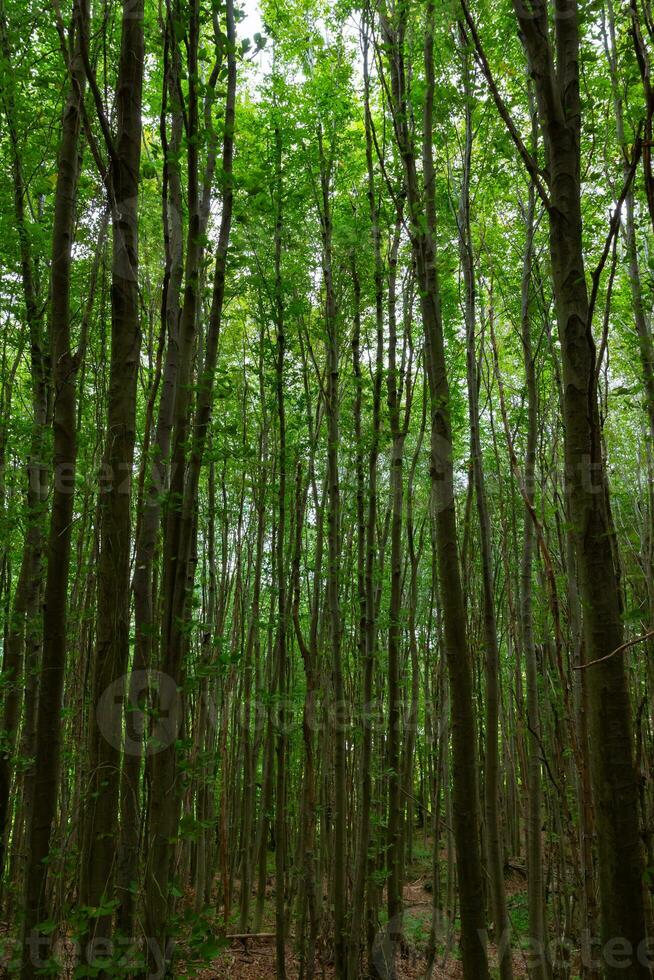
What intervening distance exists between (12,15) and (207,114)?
2.95 metres

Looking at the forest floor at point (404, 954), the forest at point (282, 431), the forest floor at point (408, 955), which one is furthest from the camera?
the forest floor at point (408, 955)

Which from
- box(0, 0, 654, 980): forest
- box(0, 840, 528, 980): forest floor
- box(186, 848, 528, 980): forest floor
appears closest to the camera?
box(0, 0, 654, 980): forest

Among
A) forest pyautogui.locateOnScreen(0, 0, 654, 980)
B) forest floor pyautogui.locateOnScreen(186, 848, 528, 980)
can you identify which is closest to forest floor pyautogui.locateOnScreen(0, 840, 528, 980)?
forest floor pyautogui.locateOnScreen(186, 848, 528, 980)

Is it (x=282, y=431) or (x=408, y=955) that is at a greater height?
(x=282, y=431)

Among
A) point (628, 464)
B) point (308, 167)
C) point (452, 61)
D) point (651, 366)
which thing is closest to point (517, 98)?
point (452, 61)

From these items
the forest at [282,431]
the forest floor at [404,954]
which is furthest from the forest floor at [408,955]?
the forest at [282,431]

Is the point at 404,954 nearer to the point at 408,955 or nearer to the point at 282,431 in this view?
the point at 408,955

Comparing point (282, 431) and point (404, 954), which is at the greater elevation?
point (282, 431)

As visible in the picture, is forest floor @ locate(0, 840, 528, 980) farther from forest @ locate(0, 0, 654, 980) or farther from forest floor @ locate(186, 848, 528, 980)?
forest @ locate(0, 0, 654, 980)

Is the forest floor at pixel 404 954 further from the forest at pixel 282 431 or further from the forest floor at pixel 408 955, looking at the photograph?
the forest at pixel 282 431

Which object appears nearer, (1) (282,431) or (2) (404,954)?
(1) (282,431)

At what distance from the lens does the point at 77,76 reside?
260 cm

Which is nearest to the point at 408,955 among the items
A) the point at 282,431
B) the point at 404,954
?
the point at 404,954

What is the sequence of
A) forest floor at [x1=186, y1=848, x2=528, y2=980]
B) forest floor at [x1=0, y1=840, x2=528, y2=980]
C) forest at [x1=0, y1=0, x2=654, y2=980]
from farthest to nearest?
forest floor at [x1=186, y1=848, x2=528, y2=980] → forest floor at [x1=0, y1=840, x2=528, y2=980] → forest at [x1=0, y1=0, x2=654, y2=980]
